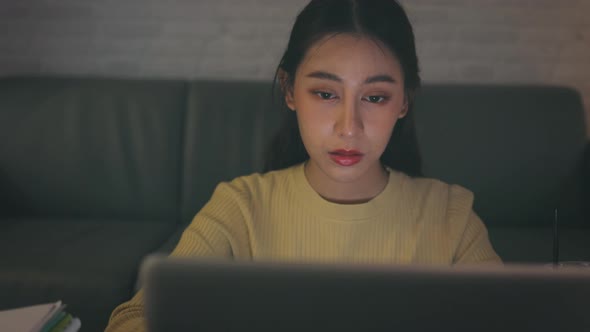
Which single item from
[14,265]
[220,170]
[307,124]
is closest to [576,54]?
[220,170]

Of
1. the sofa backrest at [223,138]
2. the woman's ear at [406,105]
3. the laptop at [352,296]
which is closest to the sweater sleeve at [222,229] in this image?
the woman's ear at [406,105]

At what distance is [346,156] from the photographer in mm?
886

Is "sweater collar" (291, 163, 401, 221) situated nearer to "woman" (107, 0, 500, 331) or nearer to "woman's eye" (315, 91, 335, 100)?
"woman" (107, 0, 500, 331)

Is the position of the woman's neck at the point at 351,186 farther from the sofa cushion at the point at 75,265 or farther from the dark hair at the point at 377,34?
the sofa cushion at the point at 75,265

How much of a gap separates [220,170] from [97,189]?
44 centimetres

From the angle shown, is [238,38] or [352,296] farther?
[238,38]

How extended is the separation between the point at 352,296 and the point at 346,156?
53cm

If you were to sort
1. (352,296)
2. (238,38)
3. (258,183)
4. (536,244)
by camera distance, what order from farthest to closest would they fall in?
(238,38), (536,244), (258,183), (352,296)

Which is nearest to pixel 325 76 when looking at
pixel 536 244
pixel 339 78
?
pixel 339 78

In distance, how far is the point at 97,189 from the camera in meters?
1.81

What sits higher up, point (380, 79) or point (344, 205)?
point (380, 79)

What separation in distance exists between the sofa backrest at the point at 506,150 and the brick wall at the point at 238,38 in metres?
0.37

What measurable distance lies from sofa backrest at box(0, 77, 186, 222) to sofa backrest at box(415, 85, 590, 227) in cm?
91

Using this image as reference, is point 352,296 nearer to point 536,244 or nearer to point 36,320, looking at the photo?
point 36,320
